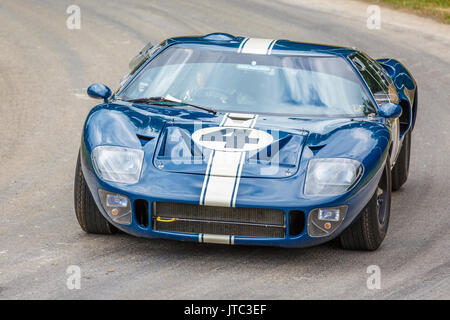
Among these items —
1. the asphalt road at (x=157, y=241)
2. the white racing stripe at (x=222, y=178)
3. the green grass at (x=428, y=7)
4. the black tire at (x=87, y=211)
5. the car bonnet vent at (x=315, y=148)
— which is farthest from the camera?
the green grass at (x=428, y=7)

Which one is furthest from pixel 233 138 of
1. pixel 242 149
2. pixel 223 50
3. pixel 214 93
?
pixel 223 50

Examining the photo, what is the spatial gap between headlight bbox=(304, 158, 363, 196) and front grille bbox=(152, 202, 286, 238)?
0.30 metres

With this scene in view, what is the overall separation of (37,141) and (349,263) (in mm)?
4718

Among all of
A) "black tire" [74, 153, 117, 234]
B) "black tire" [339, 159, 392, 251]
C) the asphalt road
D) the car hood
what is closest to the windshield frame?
the car hood

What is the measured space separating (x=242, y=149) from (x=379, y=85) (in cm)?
204

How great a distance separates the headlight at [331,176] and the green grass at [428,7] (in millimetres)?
11869

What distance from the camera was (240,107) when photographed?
23.1ft

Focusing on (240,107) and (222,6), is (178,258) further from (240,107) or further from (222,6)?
(222,6)

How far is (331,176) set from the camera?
6188mm

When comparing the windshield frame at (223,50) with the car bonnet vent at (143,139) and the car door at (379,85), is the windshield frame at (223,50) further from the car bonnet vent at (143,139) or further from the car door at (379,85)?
the car bonnet vent at (143,139)

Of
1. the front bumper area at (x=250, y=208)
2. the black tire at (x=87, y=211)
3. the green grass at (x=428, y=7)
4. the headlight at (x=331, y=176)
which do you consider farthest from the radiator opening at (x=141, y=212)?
the green grass at (x=428, y=7)

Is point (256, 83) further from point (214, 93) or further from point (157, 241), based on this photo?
point (157, 241)

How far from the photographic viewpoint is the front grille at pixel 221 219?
604cm
